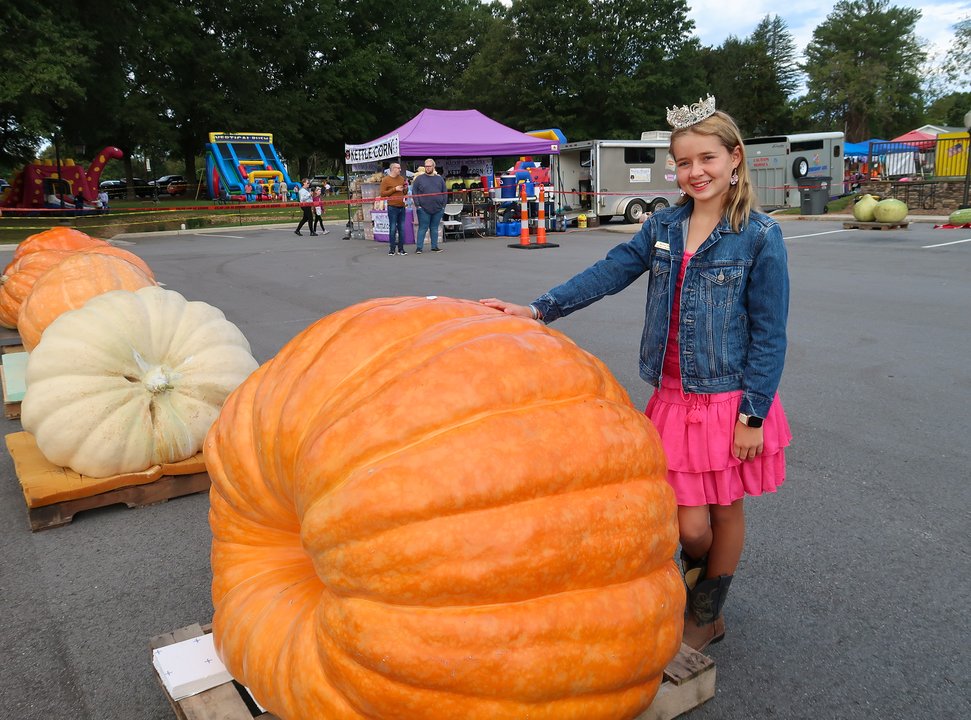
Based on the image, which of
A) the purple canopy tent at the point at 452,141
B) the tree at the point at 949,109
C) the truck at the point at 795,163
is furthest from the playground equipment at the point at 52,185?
the tree at the point at 949,109

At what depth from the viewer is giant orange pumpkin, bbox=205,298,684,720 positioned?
1.50 meters

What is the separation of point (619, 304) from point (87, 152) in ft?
157

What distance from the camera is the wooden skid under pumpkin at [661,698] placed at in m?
2.01

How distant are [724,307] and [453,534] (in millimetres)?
1215

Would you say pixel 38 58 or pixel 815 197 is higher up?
pixel 38 58

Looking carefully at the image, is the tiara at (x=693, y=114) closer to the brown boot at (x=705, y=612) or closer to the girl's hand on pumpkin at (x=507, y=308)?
the girl's hand on pumpkin at (x=507, y=308)

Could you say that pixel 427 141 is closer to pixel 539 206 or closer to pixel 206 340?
pixel 539 206

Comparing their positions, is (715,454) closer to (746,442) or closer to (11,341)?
(746,442)

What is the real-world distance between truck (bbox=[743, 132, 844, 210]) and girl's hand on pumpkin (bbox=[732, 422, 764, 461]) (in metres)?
24.9

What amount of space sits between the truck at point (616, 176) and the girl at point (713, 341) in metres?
19.7

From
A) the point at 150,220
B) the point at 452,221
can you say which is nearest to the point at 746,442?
the point at 452,221

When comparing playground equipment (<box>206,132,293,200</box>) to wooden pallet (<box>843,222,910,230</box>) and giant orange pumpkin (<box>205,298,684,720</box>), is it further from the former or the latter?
giant orange pumpkin (<box>205,298,684,720</box>)

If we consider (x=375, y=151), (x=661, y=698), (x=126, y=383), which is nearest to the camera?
(x=661, y=698)

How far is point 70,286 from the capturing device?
5234 mm
